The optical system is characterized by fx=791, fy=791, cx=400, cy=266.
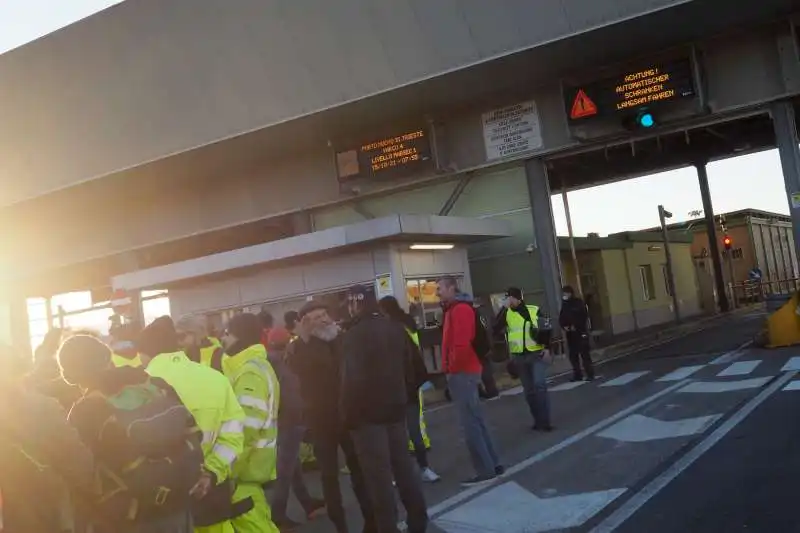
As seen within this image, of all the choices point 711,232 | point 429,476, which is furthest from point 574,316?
point 711,232

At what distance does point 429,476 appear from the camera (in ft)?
27.3

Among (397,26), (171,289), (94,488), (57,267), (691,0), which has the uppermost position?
(397,26)

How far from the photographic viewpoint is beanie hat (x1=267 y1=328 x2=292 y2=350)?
7.58m

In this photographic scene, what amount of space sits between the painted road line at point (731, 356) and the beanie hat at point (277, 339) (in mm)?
10184

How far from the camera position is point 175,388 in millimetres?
3975

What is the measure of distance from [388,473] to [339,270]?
12705 mm

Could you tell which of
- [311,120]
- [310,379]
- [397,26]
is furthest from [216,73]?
[310,379]

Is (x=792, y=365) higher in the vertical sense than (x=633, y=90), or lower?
lower

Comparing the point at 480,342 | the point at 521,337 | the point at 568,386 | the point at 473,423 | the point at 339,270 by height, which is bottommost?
the point at 568,386

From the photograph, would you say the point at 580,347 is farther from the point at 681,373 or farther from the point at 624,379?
the point at 681,373

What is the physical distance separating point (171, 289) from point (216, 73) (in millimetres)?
5646

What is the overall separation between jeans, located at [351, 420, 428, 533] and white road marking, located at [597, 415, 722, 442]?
414 centimetres

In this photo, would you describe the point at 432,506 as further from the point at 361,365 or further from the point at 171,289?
the point at 171,289

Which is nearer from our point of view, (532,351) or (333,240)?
(532,351)
